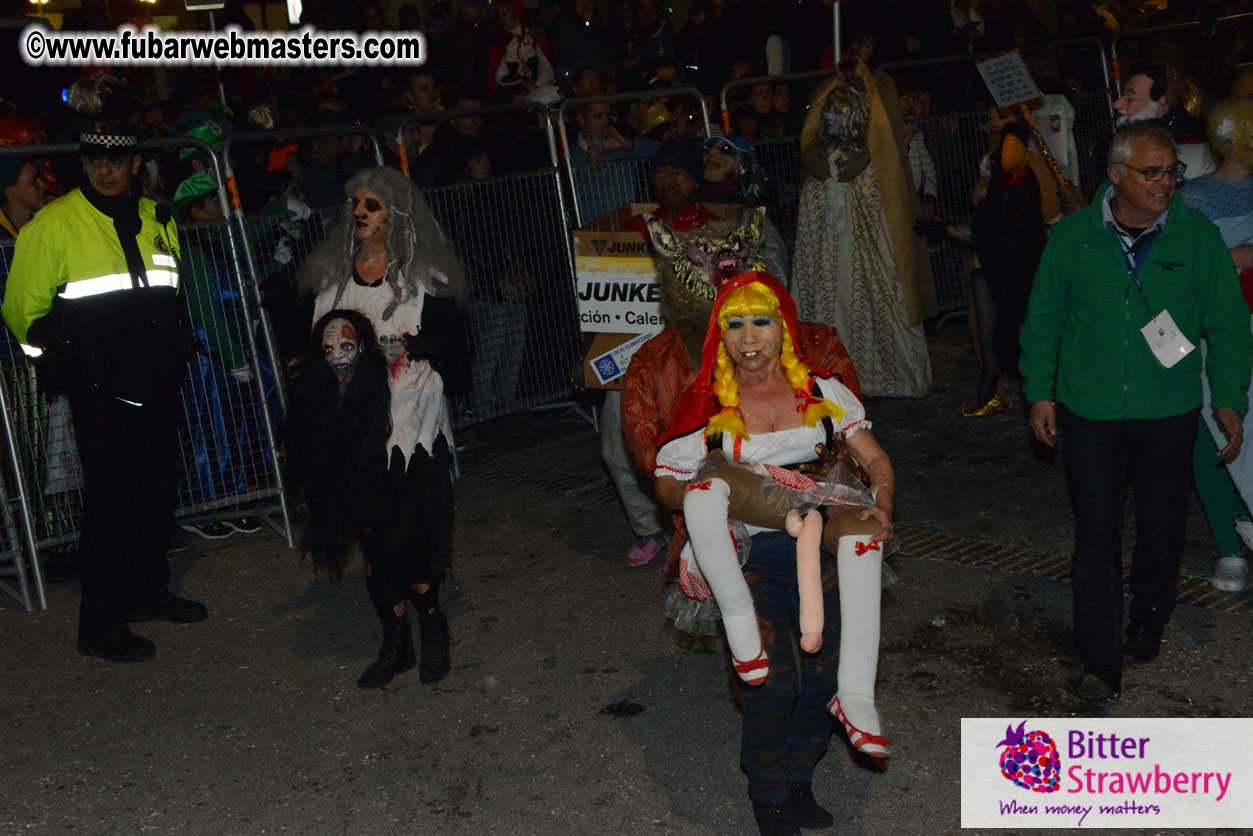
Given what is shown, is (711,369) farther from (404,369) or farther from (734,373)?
(404,369)

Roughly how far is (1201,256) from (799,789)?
7.61ft

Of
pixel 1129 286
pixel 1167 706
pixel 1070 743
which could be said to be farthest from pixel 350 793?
pixel 1129 286

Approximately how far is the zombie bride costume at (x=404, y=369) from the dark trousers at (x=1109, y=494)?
7.89ft

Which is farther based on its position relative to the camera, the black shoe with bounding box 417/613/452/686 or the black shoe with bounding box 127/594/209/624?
the black shoe with bounding box 127/594/209/624

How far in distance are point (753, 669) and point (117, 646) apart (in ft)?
10.8

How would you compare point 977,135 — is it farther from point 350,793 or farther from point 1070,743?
point 350,793

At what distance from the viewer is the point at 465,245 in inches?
316

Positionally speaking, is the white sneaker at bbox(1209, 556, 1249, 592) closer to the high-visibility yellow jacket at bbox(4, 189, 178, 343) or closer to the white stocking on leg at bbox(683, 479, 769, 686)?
the white stocking on leg at bbox(683, 479, 769, 686)

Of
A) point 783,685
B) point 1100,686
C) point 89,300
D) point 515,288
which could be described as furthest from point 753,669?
point 515,288

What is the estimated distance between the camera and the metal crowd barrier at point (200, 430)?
651cm

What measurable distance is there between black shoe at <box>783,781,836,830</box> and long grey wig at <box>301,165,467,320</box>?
2404 mm

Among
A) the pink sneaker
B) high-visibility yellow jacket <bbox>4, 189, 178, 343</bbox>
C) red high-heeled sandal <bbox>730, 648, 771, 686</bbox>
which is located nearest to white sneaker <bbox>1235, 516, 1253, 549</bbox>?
the pink sneaker

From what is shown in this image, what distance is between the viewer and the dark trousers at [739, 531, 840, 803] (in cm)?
381

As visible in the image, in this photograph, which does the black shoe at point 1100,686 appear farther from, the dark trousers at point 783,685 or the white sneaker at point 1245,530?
the white sneaker at point 1245,530
